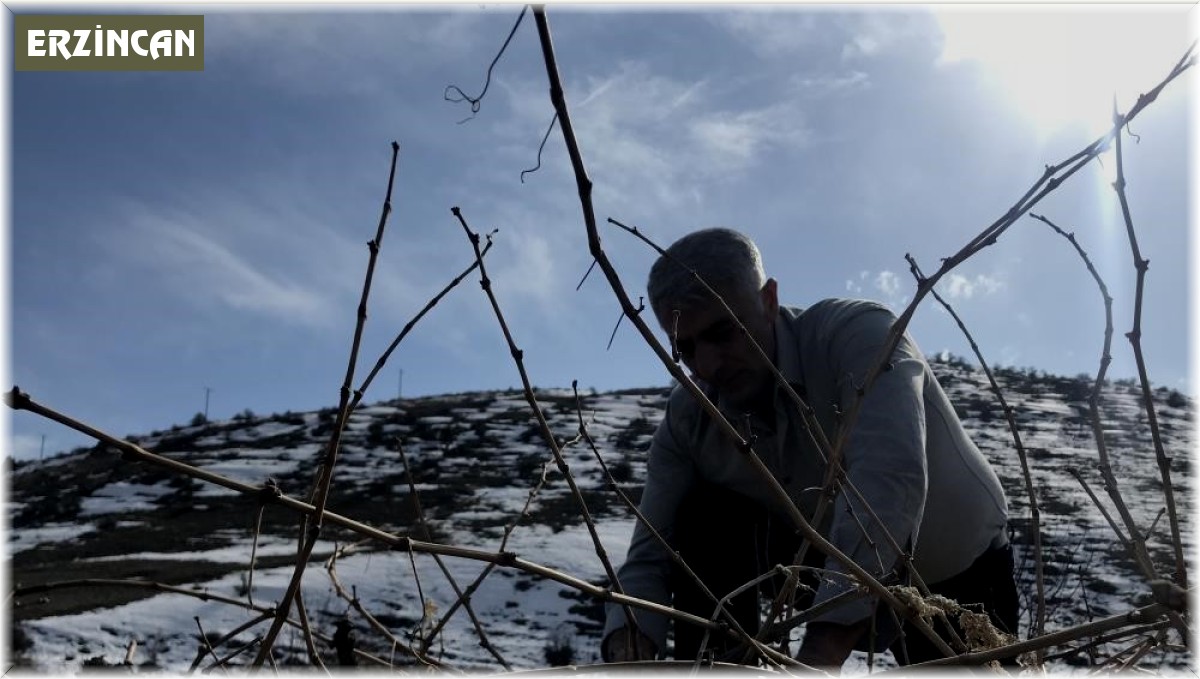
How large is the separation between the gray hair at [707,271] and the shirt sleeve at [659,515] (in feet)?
1.32

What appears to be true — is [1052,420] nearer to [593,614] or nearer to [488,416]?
[488,416]

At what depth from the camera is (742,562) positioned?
214cm

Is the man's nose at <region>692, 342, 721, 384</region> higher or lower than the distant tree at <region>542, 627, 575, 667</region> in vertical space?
higher

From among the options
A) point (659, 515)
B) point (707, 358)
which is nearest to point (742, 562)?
point (659, 515)

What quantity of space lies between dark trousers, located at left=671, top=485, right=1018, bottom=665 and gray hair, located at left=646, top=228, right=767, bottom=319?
54cm

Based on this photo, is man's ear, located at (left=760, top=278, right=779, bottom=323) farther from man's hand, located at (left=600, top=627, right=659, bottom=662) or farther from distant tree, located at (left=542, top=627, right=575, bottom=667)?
distant tree, located at (left=542, top=627, right=575, bottom=667)

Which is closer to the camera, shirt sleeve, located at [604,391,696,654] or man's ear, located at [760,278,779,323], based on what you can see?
shirt sleeve, located at [604,391,696,654]

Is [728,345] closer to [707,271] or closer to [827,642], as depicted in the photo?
[707,271]

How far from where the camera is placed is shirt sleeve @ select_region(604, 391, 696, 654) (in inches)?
81.6

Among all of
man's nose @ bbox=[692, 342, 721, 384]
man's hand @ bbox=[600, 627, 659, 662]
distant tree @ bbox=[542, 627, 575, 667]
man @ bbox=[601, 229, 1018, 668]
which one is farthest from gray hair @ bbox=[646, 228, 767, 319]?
distant tree @ bbox=[542, 627, 575, 667]

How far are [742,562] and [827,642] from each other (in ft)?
2.61

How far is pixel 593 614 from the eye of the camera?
670 cm

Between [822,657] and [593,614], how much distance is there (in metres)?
5.61

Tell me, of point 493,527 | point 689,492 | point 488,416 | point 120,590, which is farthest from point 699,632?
point 488,416
